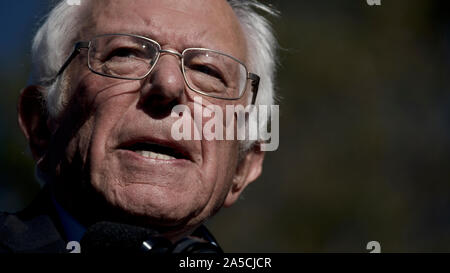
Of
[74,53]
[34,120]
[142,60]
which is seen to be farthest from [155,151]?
[34,120]

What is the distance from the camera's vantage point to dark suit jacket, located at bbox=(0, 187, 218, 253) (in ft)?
8.25

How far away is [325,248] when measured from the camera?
9422mm

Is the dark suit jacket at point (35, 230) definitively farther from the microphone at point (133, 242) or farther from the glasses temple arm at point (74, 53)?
the microphone at point (133, 242)

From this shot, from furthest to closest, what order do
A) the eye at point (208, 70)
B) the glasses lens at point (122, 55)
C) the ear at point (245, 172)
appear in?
1. the ear at point (245, 172)
2. the eye at point (208, 70)
3. the glasses lens at point (122, 55)

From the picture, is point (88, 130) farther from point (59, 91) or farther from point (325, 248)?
point (325, 248)

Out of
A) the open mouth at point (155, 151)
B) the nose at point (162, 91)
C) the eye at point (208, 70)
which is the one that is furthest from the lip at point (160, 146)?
the eye at point (208, 70)

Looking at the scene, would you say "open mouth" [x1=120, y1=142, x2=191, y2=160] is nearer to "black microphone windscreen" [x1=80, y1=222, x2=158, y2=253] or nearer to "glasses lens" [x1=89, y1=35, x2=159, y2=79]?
"glasses lens" [x1=89, y1=35, x2=159, y2=79]

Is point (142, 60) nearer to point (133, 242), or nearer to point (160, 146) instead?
point (160, 146)

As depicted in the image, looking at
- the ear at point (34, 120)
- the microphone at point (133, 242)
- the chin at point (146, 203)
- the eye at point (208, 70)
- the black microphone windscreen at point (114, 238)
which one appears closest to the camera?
the microphone at point (133, 242)

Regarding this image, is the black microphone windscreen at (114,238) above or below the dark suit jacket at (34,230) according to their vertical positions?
above

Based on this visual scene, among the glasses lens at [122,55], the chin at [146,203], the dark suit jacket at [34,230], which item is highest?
the glasses lens at [122,55]

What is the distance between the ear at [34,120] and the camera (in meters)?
2.94

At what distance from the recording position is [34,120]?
300cm

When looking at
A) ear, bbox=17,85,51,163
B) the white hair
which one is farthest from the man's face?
ear, bbox=17,85,51,163
